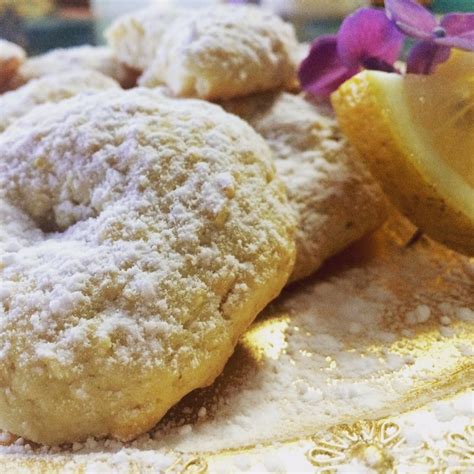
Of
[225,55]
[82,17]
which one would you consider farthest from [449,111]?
[82,17]

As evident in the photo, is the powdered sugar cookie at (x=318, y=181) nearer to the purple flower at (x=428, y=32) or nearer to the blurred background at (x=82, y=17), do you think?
the purple flower at (x=428, y=32)

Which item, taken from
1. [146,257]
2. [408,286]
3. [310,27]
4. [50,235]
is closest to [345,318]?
[408,286]

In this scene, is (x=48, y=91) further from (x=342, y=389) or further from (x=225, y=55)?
(x=342, y=389)

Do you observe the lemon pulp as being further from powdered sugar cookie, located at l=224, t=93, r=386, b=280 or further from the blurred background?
the blurred background

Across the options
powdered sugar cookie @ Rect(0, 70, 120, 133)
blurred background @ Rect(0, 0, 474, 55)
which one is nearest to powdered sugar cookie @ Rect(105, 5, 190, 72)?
powdered sugar cookie @ Rect(0, 70, 120, 133)

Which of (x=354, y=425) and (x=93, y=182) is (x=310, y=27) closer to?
(x=93, y=182)

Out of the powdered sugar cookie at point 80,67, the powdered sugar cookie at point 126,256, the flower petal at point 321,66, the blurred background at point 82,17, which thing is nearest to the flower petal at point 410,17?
the flower petal at point 321,66
